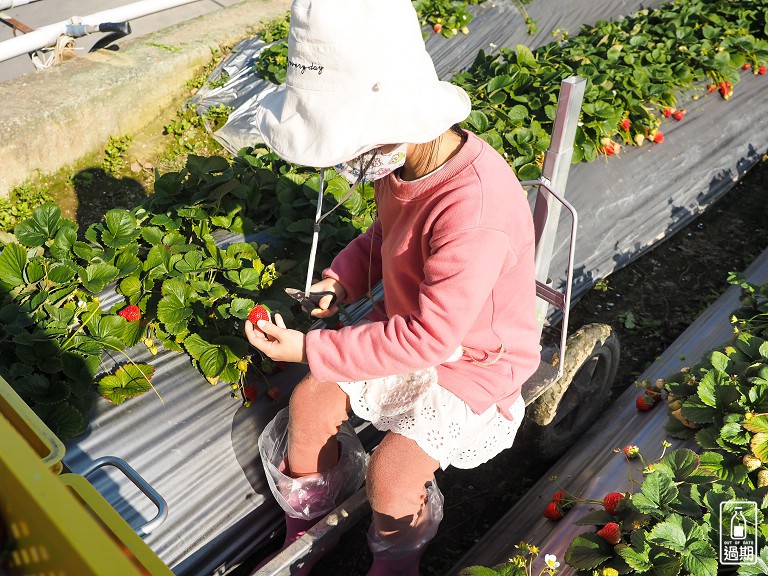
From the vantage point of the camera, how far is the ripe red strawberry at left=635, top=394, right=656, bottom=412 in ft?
7.45

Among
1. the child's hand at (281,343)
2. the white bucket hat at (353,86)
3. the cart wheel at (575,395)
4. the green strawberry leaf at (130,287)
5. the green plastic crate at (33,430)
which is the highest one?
the white bucket hat at (353,86)

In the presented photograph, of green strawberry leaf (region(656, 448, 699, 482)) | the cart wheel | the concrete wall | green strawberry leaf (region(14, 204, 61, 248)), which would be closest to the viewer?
green strawberry leaf (region(656, 448, 699, 482))

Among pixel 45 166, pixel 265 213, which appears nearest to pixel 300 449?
pixel 265 213

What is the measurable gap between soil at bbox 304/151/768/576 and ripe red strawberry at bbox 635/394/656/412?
41 centimetres

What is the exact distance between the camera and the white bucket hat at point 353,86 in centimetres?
137

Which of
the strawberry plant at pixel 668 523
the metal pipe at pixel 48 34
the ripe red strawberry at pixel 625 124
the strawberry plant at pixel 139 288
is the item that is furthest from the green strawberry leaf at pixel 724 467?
the metal pipe at pixel 48 34

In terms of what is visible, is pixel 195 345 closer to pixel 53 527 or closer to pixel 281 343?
pixel 281 343

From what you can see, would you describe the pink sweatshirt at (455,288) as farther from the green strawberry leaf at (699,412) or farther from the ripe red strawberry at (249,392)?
the ripe red strawberry at (249,392)

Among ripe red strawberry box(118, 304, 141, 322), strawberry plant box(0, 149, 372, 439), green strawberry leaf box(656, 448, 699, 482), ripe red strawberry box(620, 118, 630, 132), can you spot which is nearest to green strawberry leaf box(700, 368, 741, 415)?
green strawberry leaf box(656, 448, 699, 482)

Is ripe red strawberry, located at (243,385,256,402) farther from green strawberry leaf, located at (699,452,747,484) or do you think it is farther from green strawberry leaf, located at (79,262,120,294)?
green strawberry leaf, located at (699,452,747,484)

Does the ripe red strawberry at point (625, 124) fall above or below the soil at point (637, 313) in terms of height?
above

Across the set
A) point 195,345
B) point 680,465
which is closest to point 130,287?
point 195,345

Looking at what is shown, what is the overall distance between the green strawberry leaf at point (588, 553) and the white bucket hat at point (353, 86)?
944mm

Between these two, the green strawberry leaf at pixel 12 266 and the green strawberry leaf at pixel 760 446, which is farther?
the green strawberry leaf at pixel 12 266
